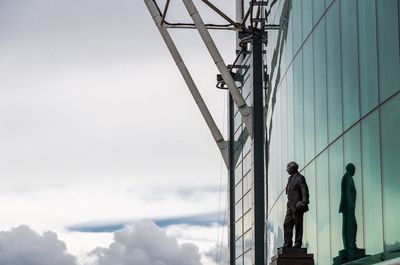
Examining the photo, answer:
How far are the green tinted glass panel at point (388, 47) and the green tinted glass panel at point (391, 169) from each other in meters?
0.37

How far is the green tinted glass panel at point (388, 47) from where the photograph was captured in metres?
21.3

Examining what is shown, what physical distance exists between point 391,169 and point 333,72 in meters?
6.82

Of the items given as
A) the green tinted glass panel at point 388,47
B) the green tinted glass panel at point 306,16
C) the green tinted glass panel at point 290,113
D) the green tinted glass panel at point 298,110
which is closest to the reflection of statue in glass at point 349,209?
the green tinted glass panel at point 388,47

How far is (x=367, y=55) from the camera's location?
78.3 feet

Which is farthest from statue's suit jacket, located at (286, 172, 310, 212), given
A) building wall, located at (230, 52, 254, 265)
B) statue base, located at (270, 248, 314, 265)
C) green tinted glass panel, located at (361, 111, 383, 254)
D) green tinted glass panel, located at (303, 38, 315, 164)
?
building wall, located at (230, 52, 254, 265)

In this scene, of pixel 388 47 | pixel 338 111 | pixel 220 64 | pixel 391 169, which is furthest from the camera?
pixel 220 64

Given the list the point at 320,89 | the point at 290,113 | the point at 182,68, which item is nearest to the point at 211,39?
the point at 182,68

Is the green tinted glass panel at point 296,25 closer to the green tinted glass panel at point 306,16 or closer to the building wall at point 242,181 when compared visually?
the green tinted glass panel at point 306,16

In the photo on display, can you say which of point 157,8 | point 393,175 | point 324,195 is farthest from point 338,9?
point 157,8

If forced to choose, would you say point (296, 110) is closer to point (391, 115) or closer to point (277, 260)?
point (277, 260)

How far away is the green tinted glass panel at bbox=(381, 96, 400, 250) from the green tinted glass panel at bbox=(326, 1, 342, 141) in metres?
4.80

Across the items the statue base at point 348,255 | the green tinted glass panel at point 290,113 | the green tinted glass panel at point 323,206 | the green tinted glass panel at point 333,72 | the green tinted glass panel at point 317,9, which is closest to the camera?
the statue base at point 348,255

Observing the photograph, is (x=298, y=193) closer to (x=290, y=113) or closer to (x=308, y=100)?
(x=308, y=100)

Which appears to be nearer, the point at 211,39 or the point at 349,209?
the point at 349,209
